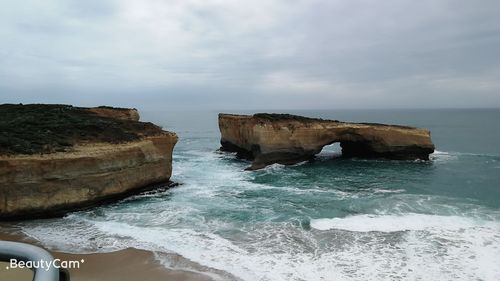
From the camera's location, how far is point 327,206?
16.1 meters

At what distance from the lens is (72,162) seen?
14.9m

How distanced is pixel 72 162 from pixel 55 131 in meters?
3.30

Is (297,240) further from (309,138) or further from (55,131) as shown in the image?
(309,138)

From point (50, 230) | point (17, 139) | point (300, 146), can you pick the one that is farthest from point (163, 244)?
point (300, 146)

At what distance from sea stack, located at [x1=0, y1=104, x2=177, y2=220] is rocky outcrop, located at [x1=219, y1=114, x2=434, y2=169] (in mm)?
8362

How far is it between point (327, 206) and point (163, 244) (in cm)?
725

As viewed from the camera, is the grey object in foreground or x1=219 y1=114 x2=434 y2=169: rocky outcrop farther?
x1=219 y1=114 x2=434 y2=169: rocky outcrop

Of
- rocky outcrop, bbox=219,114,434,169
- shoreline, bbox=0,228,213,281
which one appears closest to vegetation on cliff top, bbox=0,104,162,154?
shoreline, bbox=0,228,213,281

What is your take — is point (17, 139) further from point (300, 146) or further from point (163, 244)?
point (300, 146)

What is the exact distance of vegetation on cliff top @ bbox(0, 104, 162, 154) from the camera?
1509 centimetres

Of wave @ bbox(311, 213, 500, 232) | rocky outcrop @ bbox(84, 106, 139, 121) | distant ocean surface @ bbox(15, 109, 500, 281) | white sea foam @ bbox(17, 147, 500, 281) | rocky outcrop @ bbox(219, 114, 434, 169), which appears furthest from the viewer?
rocky outcrop @ bbox(84, 106, 139, 121)

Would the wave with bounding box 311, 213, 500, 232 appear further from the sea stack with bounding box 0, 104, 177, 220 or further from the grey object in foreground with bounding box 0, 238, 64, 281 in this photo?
the grey object in foreground with bounding box 0, 238, 64, 281

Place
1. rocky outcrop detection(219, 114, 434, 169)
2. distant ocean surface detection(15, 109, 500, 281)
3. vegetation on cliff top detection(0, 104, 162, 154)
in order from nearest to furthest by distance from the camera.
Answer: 1. distant ocean surface detection(15, 109, 500, 281)
2. vegetation on cliff top detection(0, 104, 162, 154)
3. rocky outcrop detection(219, 114, 434, 169)

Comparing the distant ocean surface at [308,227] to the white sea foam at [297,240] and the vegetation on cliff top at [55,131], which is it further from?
the vegetation on cliff top at [55,131]
